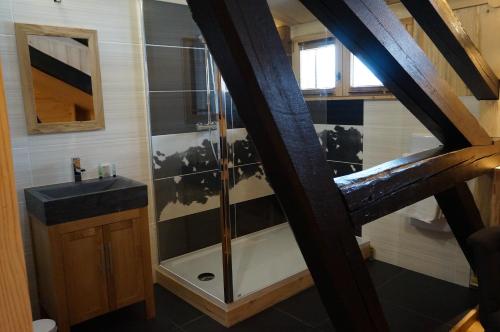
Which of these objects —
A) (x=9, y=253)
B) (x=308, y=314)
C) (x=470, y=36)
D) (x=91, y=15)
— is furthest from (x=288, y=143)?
(x=470, y=36)

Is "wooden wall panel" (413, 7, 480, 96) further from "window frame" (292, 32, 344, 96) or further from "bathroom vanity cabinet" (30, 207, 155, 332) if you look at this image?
"bathroom vanity cabinet" (30, 207, 155, 332)

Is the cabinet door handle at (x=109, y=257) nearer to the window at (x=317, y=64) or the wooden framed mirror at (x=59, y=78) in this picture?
the wooden framed mirror at (x=59, y=78)

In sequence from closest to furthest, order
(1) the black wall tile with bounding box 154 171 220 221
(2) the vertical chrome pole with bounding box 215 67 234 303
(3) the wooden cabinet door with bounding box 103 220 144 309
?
1. (3) the wooden cabinet door with bounding box 103 220 144 309
2. (2) the vertical chrome pole with bounding box 215 67 234 303
3. (1) the black wall tile with bounding box 154 171 220 221

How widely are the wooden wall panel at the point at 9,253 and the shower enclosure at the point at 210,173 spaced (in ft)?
6.96

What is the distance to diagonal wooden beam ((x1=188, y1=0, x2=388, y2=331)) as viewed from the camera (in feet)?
3.37

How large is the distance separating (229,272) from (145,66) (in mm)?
1616

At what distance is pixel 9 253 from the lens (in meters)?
0.60

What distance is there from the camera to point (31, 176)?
260cm

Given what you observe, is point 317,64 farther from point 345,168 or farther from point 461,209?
point 461,209

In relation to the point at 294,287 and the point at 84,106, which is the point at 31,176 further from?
the point at 294,287

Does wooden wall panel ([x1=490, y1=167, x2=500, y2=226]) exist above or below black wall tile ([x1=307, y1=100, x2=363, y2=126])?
below

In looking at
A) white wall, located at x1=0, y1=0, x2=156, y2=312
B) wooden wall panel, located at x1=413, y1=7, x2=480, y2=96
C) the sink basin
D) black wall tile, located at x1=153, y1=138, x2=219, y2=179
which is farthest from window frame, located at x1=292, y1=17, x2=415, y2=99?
the sink basin

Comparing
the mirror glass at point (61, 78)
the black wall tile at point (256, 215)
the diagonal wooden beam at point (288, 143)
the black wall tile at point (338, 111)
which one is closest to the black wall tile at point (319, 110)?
the black wall tile at point (338, 111)

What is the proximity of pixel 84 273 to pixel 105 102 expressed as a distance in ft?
3.84
